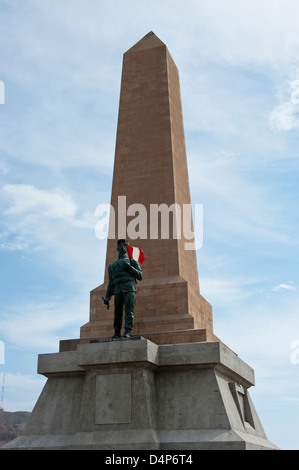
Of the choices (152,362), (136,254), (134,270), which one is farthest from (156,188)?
(152,362)

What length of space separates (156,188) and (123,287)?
12.2 ft

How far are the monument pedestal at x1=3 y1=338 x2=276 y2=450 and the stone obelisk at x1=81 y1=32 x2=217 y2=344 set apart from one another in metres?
0.89

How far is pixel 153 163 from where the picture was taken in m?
16.0

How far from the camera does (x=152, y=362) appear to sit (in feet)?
39.5

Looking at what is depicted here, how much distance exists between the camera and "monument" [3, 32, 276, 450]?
11.7m

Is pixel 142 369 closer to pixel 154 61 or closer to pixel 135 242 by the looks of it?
pixel 135 242

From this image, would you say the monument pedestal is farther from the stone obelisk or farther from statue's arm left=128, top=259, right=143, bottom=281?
statue's arm left=128, top=259, right=143, bottom=281

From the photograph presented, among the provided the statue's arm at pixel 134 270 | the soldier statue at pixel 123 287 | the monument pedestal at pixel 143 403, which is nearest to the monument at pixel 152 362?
the monument pedestal at pixel 143 403

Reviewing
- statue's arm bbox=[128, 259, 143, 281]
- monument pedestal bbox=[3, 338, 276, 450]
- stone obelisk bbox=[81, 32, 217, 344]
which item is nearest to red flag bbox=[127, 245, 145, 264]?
statue's arm bbox=[128, 259, 143, 281]

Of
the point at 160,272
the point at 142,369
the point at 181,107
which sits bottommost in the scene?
the point at 142,369

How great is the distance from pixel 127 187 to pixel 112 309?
3589mm

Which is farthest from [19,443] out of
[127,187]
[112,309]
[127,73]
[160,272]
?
[127,73]

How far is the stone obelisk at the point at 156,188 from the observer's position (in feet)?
45.8

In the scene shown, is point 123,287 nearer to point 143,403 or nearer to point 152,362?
point 152,362
